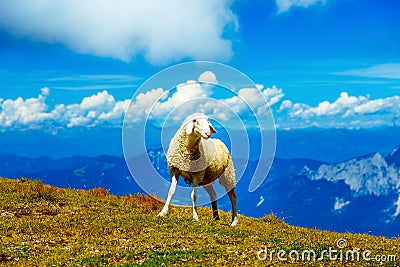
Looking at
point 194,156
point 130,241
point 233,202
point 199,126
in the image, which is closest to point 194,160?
point 194,156

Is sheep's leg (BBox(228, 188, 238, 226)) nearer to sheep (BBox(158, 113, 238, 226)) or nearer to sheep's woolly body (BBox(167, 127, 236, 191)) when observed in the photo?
sheep (BBox(158, 113, 238, 226))

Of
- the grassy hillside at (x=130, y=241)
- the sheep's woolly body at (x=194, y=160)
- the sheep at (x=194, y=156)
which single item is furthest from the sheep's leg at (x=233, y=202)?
the grassy hillside at (x=130, y=241)

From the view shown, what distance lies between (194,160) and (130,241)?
545cm

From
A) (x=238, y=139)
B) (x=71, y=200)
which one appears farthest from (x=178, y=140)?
(x=71, y=200)

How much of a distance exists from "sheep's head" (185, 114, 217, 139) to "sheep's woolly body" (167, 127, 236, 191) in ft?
1.88

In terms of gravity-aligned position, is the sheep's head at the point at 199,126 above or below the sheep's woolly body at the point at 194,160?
above

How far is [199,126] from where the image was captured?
2025 cm

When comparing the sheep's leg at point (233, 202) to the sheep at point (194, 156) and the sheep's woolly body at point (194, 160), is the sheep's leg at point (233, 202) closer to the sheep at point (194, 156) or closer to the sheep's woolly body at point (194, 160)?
the sheep at point (194, 156)

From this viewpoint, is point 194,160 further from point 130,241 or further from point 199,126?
point 130,241

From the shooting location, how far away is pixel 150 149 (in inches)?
829

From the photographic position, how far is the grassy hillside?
14625 mm

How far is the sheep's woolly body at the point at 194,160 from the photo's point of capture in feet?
69.2

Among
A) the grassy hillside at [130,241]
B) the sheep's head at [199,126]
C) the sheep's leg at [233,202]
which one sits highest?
the sheep's head at [199,126]

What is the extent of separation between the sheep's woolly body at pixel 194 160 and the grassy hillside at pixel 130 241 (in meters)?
1.98
